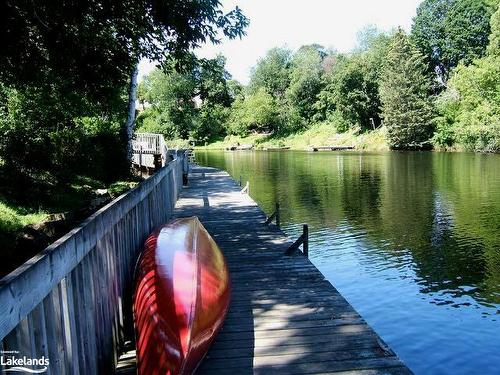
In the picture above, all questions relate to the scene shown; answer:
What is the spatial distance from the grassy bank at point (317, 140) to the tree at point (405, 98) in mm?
3343

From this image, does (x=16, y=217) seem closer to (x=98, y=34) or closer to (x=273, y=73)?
(x=98, y=34)

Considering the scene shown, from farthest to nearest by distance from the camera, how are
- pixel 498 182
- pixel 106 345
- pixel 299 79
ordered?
pixel 299 79
pixel 498 182
pixel 106 345

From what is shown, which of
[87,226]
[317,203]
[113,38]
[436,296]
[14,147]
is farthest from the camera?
[317,203]

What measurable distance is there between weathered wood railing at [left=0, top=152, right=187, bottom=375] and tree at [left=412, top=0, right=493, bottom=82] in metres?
64.3

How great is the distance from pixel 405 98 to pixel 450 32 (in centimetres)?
1868

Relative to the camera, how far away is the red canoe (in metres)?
3.64

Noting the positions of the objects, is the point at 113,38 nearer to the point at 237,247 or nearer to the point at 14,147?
the point at 237,247

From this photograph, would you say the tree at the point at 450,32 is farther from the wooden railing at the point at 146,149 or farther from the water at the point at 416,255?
the wooden railing at the point at 146,149

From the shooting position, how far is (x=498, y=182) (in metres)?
24.2

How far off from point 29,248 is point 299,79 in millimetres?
69596

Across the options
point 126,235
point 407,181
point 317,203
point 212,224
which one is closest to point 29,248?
point 212,224

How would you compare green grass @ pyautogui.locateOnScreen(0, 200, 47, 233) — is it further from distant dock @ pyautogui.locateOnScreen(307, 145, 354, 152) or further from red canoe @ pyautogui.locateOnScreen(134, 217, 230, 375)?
distant dock @ pyautogui.locateOnScreen(307, 145, 354, 152)

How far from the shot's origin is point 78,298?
10.4 feet

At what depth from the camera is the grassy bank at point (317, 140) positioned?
58.9 meters
